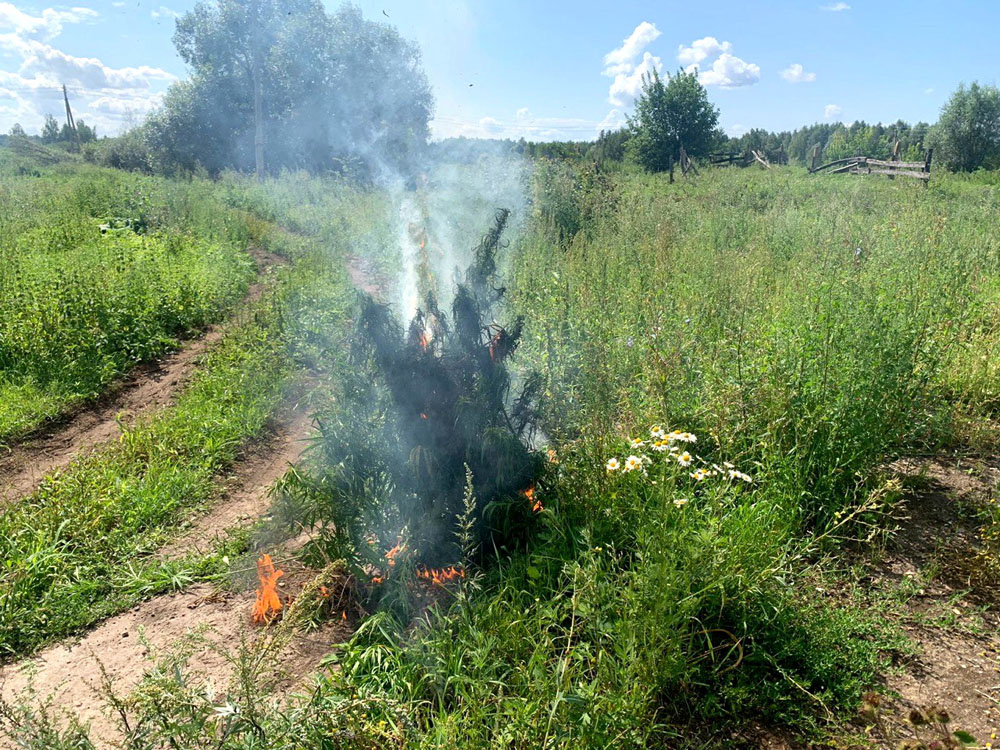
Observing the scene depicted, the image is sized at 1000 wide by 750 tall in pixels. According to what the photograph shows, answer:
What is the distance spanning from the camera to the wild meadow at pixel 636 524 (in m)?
2.18

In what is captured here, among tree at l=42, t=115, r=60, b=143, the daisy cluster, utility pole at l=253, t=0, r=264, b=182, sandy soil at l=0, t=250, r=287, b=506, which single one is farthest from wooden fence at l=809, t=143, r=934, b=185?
tree at l=42, t=115, r=60, b=143

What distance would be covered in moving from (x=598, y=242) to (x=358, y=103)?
355 cm

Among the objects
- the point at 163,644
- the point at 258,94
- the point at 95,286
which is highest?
the point at 258,94

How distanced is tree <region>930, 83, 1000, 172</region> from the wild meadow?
24.3m

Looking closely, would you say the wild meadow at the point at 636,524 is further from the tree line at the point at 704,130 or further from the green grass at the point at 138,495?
the tree line at the point at 704,130

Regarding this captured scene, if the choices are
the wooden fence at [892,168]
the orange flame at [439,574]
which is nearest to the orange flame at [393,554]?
the orange flame at [439,574]

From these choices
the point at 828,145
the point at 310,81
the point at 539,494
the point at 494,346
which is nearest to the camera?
the point at 539,494

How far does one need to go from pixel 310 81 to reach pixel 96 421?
631 cm

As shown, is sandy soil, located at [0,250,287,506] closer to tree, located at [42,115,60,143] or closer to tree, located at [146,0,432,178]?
tree, located at [146,0,432,178]

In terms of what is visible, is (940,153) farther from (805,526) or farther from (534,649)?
(534,649)

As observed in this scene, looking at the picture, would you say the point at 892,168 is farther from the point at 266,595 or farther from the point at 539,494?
the point at 266,595

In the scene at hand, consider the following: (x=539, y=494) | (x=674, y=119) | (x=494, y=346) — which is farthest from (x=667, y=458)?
(x=674, y=119)

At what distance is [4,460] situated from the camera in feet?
15.6

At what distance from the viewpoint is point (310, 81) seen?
368 inches
